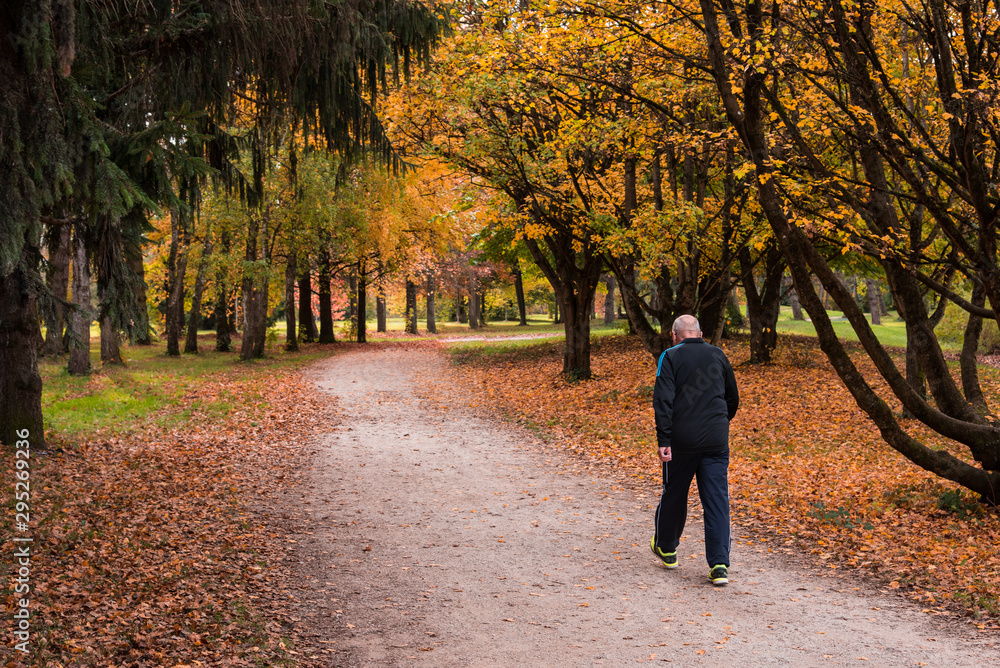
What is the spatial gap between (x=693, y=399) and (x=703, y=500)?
2.63 ft

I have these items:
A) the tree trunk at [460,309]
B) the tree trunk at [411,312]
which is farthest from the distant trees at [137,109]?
the tree trunk at [460,309]

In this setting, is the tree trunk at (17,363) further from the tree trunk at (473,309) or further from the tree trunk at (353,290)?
the tree trunk at (473,309)

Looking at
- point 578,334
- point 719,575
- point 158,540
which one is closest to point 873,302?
point 578,334

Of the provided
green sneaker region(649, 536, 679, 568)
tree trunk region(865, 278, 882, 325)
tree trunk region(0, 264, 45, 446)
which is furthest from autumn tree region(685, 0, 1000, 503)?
tree trunk region(865, 278, 882, 325)

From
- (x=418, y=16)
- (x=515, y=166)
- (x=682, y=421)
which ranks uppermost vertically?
(x=418, y=16)

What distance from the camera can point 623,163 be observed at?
15.7 metres

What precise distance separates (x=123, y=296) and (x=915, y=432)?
35.9 feet

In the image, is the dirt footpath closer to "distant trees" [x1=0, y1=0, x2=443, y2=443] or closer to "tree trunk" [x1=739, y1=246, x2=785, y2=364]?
"distant trees" [x1=0, y1=0, x2=443, y2=443]

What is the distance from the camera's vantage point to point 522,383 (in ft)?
61.0

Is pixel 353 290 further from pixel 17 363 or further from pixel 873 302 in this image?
pixel 17 363

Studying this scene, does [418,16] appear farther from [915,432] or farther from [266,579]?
[915,432]

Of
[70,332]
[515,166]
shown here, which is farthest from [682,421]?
[515,166]

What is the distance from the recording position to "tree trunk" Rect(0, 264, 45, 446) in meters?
8.41

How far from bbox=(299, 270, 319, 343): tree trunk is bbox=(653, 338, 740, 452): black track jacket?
25.2 meters
